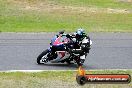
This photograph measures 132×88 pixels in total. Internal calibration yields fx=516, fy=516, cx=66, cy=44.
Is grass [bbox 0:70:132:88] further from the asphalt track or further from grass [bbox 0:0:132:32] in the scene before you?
grass [bbox 0:0:132:32]

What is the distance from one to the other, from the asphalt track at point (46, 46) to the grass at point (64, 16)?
207 centimetres

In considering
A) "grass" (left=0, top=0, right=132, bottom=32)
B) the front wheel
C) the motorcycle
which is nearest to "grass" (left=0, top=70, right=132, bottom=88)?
the motorcycle

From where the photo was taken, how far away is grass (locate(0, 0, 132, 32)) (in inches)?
948

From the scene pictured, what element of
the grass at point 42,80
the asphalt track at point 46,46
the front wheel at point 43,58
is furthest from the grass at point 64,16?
the grass at point 42,80

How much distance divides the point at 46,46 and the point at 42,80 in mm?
7045

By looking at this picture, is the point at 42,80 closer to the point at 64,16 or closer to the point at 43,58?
the point at 43,58

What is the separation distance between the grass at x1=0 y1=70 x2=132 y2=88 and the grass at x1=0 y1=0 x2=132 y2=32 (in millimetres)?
10709

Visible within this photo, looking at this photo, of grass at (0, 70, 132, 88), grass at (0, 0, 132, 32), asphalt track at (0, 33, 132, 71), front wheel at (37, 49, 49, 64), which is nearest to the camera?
grass at (0, 70, 132, 88)

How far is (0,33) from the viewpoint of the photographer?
850 inches

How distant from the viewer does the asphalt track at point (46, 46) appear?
14.3 m

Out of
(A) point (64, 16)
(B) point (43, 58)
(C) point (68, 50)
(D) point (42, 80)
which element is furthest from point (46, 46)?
(A) point (64, 16)

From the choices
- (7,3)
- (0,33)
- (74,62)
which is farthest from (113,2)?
(74,62)

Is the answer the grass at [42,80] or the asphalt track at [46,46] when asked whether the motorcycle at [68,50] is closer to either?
the asphalt track at [46,46]

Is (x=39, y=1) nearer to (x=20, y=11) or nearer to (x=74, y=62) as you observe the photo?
(x=20, y=11)
